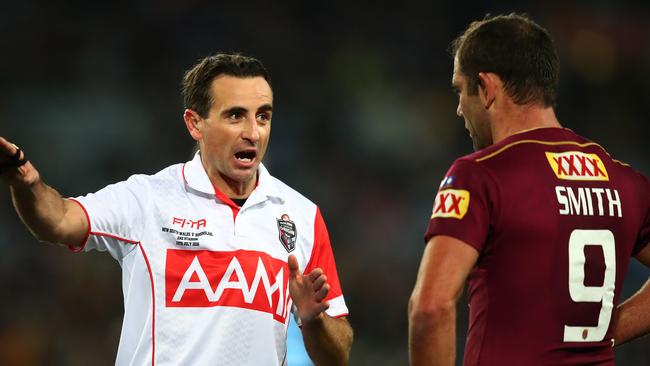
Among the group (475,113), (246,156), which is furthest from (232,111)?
(475,113)

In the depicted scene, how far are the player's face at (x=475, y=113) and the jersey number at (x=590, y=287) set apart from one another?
0.46 m

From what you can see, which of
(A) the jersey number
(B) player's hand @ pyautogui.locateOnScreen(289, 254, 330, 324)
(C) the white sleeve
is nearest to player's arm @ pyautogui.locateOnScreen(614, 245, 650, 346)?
(A) the jersey number

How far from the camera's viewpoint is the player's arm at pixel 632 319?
11.5 ft

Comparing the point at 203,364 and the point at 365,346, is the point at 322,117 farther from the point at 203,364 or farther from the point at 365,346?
the point at 203,364

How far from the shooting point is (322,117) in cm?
1057

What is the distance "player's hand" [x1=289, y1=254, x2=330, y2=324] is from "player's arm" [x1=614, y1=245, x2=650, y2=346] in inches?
42.4

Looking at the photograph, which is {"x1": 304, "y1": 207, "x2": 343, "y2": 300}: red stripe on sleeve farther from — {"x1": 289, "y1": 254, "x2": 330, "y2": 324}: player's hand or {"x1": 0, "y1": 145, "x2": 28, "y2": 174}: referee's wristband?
{"x1": 0, "y1": 145, "x2": 28, "y2": 174}: referee's wristband

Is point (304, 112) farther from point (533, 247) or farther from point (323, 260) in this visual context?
point (533, 247)

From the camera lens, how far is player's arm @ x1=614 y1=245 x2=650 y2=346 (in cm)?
349

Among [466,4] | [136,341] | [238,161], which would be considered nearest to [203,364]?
[136,341]

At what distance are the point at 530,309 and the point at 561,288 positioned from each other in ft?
0.40

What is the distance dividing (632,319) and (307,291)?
121 cm

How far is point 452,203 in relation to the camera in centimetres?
302

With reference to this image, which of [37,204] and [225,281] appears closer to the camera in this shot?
[37,204]
